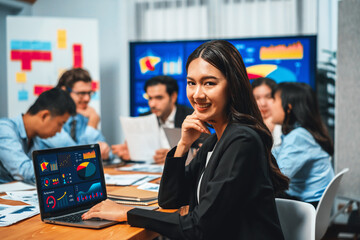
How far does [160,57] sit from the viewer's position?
4.36 metres

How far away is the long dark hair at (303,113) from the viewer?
2508 mm

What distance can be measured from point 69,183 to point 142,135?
1.32 meters

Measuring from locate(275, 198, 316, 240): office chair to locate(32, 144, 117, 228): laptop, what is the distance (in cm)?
62

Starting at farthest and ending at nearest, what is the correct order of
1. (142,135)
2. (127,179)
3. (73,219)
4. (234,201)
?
(142,135), (127,179), (73,219), (234,201)

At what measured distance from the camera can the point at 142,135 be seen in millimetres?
2797

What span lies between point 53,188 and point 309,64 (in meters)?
3.10

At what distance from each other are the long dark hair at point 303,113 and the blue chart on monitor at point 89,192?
4.75ft

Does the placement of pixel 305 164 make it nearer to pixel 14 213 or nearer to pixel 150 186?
pixel 150 186

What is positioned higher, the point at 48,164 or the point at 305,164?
the point at 48,164

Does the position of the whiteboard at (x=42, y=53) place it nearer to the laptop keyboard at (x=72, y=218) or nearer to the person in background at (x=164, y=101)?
the person in background at (x=164, y=101)

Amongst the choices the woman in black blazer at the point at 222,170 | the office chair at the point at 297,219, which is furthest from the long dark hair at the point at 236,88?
the office chair at the point at 297,219

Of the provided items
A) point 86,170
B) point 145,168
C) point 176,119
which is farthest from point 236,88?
point 176,119

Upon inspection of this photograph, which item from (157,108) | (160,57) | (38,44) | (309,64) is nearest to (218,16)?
(160,57)

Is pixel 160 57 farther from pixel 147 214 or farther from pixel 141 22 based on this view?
pixel 147 214
